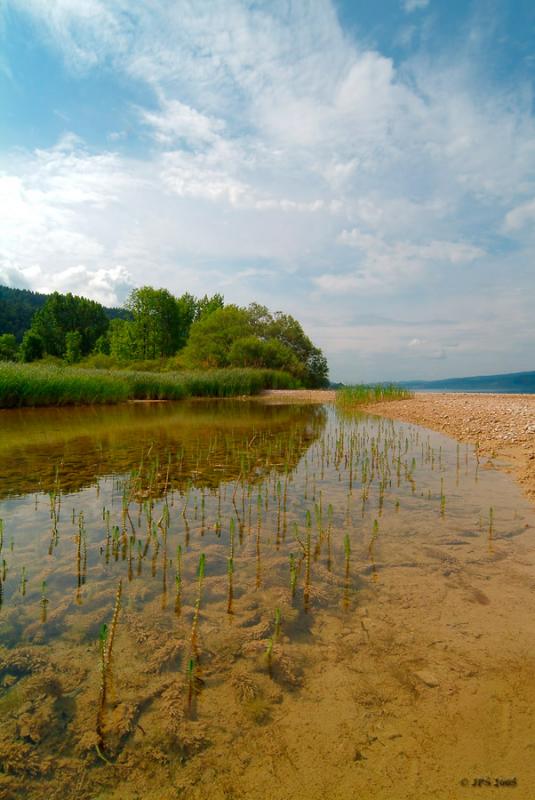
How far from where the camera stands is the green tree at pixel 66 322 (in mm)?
81000

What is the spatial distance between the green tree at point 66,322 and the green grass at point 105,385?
53171 millimetres

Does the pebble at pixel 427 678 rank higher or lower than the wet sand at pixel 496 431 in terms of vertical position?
lower

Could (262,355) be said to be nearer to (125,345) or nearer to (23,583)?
(125,345)

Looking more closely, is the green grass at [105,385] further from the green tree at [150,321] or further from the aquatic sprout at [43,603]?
the green tree at [150,321]

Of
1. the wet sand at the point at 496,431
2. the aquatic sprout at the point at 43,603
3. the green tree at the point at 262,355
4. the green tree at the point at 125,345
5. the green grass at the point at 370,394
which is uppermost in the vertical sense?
the green tree at the point at 125,345

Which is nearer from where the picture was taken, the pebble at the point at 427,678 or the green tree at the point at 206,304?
the pebble at the point at 427,678

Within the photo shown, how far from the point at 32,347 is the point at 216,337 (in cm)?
4291

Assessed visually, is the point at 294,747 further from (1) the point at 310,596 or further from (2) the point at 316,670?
(1) the point at 310,596


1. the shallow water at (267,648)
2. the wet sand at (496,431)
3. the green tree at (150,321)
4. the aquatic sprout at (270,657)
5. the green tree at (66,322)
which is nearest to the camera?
the shallow water at (267,648)

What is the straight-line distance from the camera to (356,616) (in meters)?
3.59

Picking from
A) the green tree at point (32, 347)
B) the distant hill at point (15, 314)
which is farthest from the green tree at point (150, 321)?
the distant hill at point (15, 314)

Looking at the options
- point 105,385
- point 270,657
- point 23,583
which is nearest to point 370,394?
point 105,385

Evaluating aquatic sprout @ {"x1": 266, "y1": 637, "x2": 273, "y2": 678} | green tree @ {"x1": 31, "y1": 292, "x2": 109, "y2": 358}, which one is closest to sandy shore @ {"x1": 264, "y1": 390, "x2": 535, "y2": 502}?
aquatic sprout @ {"x1": 266, "y1": 637, "x2": 273, "y2": 678}

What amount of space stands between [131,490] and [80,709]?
4347 millimetres
